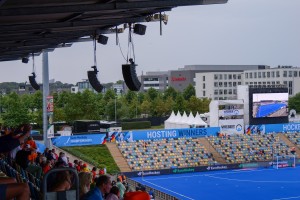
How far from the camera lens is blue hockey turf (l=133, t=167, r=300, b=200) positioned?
30328mm

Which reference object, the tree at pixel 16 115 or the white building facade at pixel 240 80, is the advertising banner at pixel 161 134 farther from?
the white building facade at pixel 240 80

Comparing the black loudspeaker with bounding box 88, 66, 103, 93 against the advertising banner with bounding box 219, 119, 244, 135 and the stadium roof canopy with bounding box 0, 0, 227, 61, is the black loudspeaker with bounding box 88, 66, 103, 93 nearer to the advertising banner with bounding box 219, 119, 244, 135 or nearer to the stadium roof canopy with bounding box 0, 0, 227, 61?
the stadium roof canopy with bounding box 0, 0, 227, 61

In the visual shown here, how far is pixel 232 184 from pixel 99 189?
3061cm

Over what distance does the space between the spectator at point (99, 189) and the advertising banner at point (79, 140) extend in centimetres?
3351

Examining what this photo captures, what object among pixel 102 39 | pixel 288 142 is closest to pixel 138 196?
pixel 102 39

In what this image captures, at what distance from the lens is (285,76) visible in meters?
88.1

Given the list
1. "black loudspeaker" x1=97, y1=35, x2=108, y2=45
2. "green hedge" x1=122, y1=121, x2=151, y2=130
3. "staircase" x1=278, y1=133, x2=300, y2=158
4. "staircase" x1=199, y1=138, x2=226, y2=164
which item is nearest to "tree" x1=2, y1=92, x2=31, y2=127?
"green hedge" x1=122, y1=121, x2=151, y2=130

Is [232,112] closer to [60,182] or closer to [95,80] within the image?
[95,80]

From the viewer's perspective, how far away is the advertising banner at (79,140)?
38.2 meters

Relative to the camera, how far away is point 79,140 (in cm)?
3922

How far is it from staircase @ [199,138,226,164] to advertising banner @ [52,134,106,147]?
9077 mm

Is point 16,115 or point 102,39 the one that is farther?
point 16,115

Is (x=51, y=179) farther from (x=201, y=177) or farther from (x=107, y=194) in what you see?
(x=201, y=177)

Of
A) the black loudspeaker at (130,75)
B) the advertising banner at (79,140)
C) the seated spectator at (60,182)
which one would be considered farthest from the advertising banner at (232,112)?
the seated spectator at (60,182)
